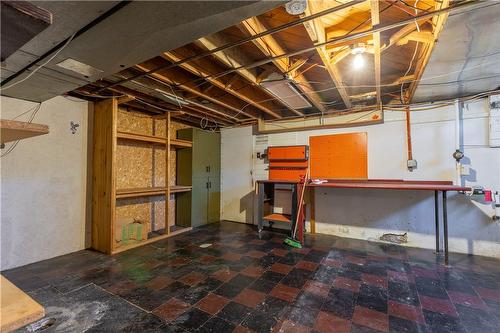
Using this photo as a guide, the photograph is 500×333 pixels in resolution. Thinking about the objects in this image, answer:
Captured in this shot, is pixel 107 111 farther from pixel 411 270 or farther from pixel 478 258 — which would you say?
pixel 478 258

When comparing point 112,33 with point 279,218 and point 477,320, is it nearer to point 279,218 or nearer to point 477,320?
point 477,320

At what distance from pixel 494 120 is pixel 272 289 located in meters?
3.63

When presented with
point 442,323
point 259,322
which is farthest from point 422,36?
point 259,322

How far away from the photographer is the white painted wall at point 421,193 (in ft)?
10.0

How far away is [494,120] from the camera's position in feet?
9.71

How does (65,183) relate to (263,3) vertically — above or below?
below

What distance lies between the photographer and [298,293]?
2.14 metres

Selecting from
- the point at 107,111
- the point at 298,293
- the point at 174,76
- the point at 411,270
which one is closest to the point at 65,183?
the point at 107,111

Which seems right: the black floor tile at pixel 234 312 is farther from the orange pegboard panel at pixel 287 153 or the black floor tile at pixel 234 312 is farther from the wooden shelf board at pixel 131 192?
the orange pegboard panel at pixel 287 153

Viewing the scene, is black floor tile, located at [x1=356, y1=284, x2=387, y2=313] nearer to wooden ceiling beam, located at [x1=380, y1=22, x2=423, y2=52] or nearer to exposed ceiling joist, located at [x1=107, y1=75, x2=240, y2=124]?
wooden ceiling beam, located at [x1=380, y1=22, x2=423, y2=52]

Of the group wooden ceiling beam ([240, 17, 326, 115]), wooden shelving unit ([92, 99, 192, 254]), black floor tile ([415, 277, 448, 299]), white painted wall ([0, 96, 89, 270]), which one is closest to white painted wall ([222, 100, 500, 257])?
black floor tile ([415, 277, 448, 299])

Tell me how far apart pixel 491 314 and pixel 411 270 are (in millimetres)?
805

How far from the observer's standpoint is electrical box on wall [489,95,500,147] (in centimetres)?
293

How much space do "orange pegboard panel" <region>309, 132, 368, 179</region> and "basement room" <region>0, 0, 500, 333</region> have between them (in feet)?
0.11
